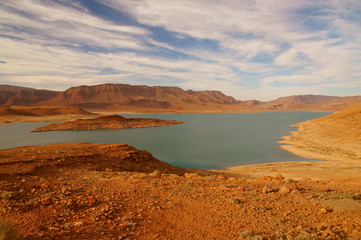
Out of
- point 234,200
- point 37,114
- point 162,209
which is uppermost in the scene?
point 234,200

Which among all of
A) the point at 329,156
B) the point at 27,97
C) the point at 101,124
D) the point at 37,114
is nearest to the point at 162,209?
the point at 329,156

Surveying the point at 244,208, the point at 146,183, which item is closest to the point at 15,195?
the point at 146,183

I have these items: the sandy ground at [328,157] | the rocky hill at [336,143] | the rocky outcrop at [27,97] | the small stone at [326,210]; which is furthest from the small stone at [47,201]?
the rocky outcrop at [27,97]

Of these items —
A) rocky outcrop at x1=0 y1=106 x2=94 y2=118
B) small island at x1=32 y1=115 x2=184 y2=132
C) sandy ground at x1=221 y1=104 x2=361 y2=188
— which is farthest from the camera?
rocky outcrop at x1=0 y1=106 x2=94 y2=118

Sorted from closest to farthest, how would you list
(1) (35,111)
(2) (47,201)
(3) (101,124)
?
1. (2) (47,201)
2. (3) (101,124)
3. (1) (35,111)

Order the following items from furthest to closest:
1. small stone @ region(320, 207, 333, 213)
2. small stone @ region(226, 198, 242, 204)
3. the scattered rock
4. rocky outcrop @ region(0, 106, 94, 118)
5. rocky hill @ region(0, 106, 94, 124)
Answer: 1. rocky outcrop @ region(0, 106, 94, 118)
2. rocky hill @ region(0, 106, 94, 124)
3. small stone @ region(226, 198, 242, 204)
4. the scattered rock
5. small stone @ region(320, 207, 333, 213)

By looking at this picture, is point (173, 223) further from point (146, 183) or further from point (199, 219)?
point (146, 183)

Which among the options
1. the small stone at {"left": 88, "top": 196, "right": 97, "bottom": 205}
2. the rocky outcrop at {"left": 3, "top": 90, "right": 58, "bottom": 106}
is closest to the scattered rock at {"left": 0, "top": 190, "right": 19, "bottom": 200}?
the small stone at {"left": 88, "top": 196, "right": 97, "bottom": 205}

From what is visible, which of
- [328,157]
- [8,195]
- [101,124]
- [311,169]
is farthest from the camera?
[101,124]

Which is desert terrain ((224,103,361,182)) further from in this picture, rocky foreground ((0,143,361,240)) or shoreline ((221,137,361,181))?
rocky foreground ((0,143,361,240))

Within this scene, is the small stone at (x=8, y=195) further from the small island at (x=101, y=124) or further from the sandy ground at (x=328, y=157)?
the small island at (x=101, y=124)

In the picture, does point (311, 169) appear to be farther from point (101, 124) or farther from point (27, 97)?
point (27, 97)
